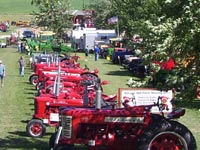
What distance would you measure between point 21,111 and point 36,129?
4.85 m

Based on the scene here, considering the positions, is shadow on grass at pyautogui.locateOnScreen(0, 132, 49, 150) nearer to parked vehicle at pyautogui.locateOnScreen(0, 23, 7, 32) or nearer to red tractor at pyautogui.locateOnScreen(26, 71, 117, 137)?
red tractor at pyautogui.locateOnScreen(26, 71, 117, 137)

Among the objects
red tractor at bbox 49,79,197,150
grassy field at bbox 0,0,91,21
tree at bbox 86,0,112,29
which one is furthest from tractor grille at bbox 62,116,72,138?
grassy field at bbox 0,0,91,21

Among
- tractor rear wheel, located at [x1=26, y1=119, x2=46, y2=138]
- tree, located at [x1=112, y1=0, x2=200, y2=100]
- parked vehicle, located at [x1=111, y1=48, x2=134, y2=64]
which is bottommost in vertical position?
parked vehicle, located at [x1=111, y1=48, x2=134, y2=64]

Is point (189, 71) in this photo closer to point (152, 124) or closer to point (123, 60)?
point (152, 124)

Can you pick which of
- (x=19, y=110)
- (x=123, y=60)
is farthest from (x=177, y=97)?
(x=123, y=60)

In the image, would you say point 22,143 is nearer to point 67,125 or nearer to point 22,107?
point 67,125

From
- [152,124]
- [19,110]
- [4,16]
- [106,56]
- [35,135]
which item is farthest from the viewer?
[4,16]

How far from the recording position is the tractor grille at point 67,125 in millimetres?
11962

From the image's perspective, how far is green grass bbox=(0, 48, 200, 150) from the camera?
14688 millimetres

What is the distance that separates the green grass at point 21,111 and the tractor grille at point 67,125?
1.63 m

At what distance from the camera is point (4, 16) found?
109938mm

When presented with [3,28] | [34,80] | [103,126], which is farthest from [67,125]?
[3,28]

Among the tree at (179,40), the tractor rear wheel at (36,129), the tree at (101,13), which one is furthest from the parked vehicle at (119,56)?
the tree at (179,40)

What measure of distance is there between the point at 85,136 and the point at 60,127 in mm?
563
